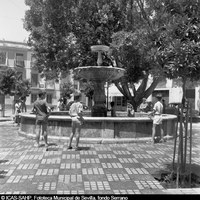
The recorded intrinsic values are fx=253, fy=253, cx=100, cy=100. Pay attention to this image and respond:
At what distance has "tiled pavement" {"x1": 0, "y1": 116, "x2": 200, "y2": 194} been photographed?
420 centimetres

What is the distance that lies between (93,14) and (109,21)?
1046 mm

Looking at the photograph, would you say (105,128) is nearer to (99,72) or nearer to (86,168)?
(99,72)

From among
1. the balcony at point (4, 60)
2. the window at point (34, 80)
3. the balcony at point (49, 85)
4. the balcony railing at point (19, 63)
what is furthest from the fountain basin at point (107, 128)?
the balcony at point (49, 85)

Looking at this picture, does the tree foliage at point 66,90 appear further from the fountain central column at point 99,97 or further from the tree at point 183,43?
the tree at point 183,43

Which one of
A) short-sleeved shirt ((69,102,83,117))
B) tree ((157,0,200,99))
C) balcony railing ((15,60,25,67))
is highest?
balcony railing ((15,60,25,67))

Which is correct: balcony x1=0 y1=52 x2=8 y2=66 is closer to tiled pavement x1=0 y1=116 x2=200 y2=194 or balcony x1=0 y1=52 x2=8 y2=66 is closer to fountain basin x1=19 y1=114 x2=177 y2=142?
fountain basin x1=19 y1=114 x2=177 y2=142

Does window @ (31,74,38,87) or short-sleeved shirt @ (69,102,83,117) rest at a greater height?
window @ (31,74,38,87)

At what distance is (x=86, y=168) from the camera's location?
5.39 m

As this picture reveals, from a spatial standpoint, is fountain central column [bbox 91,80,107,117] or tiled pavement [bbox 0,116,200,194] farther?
fountain central column [bbox 91,80,107,117]

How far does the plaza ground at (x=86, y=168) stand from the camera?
420 centimetres

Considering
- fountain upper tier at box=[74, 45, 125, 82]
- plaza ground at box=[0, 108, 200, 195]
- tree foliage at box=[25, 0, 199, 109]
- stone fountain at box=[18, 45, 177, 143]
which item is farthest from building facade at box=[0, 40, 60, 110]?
plaza ground at box=[0, 108, 200, 195]

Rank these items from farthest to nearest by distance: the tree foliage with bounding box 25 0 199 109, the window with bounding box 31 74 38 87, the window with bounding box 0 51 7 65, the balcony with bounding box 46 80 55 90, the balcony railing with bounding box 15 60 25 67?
the balcony with bounding box 46 80 55 90
the window with bounding box 31 74 38 87
the balcony railing with bounding box 15 60 25 67
the window with bounding box 0 51 7 65
the tree foliage with bounding box 25 0 199 109

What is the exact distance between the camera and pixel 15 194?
390cm

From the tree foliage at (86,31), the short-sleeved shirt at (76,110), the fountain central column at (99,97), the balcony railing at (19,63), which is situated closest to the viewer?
the short-sleeved shirt at (76,110)
